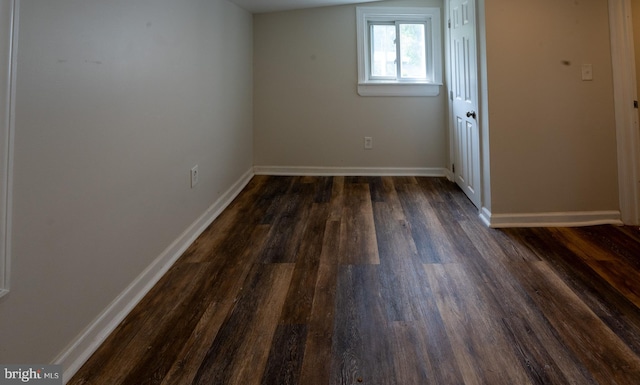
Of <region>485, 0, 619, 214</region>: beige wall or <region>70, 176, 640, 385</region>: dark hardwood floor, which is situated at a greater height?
<region>485, 0, 619, 214</region>: beige wall

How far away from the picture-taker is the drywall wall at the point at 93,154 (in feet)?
4.30

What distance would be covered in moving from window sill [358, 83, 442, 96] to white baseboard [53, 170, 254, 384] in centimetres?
239

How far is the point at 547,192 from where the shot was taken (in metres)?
3.04

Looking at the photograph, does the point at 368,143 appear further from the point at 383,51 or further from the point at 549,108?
the point at 549,108

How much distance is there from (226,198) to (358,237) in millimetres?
1372

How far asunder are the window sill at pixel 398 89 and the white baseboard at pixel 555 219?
6.56 feet

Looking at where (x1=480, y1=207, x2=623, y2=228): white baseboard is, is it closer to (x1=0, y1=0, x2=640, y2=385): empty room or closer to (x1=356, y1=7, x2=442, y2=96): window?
(x1=0, y1=0, x2=640, y2=385): empty room

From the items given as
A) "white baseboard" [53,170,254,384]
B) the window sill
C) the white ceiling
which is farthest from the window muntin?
"white baseboard" [53,170,254,384]

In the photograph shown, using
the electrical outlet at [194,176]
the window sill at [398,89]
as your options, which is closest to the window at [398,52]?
the window sill at [398,89]

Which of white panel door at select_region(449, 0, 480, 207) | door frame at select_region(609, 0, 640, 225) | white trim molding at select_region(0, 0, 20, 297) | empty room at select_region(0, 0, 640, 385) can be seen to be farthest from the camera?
white panel door at select_region(449, 0, 480, 207)

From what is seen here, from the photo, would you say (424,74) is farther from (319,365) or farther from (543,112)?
(319,365)

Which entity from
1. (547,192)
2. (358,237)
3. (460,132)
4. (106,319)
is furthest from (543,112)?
(106,319)

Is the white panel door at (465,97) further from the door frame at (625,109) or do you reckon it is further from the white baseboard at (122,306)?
the white baseboard at (122,306)

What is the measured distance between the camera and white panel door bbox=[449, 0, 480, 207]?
3.33 meters
